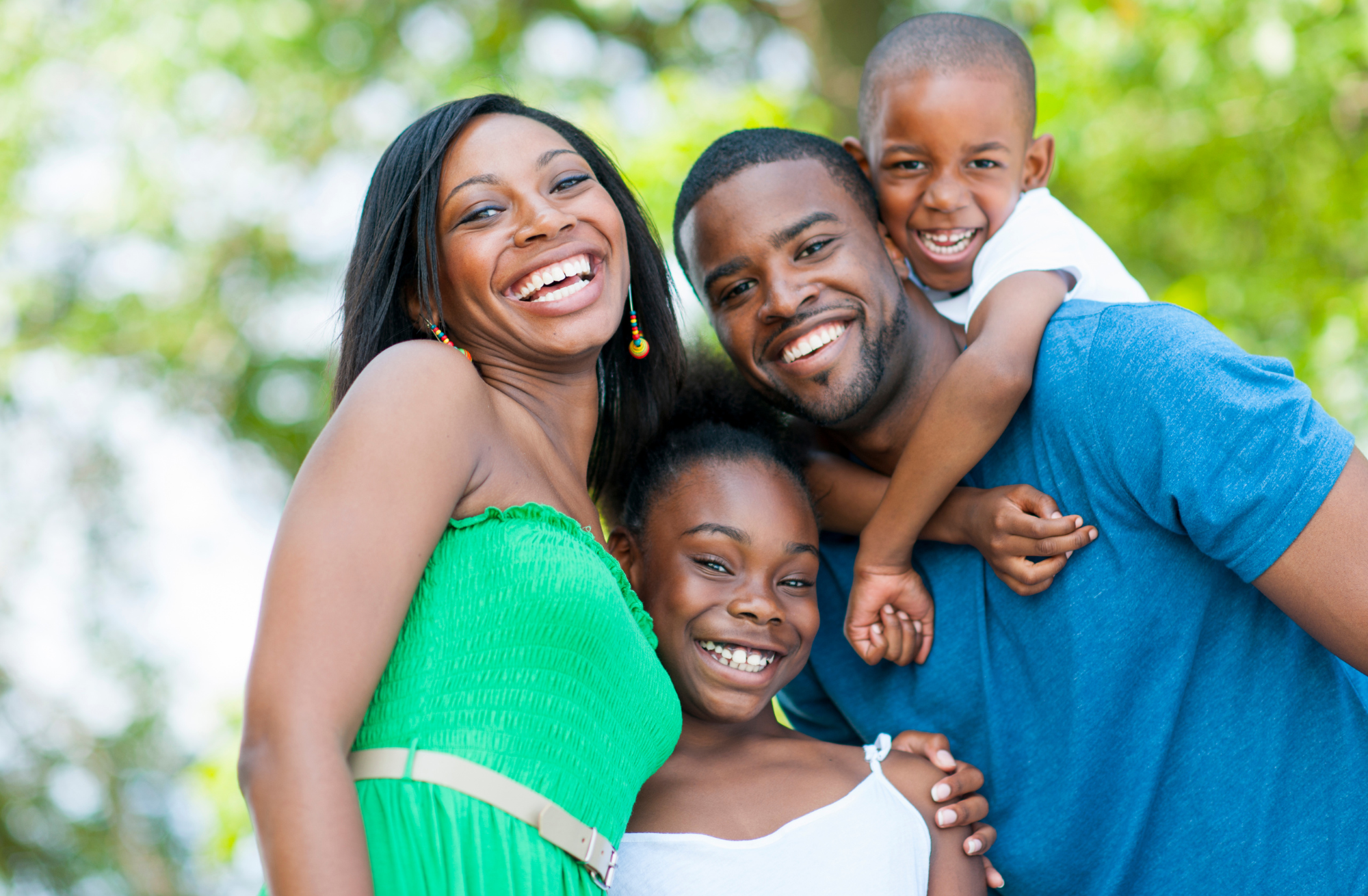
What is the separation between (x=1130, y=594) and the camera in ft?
6.64

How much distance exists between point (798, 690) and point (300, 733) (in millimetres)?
1535

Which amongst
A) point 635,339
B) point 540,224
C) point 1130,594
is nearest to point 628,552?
point 635,339

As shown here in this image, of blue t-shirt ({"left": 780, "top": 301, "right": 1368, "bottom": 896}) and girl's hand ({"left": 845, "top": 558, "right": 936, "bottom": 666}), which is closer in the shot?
blue t-shirt ({"left": 780, "top": 301, "right": 1368, "bottom": 896})

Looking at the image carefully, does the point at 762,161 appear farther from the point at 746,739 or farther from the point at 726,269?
the point at 746,739

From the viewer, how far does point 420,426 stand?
1584 millimetres

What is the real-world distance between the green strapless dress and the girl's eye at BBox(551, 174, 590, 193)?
0.66 m

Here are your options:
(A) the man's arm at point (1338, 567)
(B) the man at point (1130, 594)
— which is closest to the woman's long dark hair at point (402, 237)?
(B) the man at point (1130, 594)

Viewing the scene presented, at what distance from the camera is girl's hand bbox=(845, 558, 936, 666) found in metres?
2.35

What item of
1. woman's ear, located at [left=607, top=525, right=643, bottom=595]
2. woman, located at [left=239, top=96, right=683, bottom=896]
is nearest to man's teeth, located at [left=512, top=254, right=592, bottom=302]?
woman, located at [left=239, top=96, right=683, bottom=896]

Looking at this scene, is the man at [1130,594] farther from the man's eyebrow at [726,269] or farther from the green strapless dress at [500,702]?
the green strapless dress at [500,702]

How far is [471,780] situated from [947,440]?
115 cm

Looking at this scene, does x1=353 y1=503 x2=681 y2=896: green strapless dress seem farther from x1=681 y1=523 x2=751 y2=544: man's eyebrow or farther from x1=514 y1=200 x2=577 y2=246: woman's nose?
x1=681 y1=523 x2=751 y2=544: man's eyebrow

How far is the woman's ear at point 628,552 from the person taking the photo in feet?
8.11

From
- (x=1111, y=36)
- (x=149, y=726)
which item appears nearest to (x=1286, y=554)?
(x=1111, y=36)
